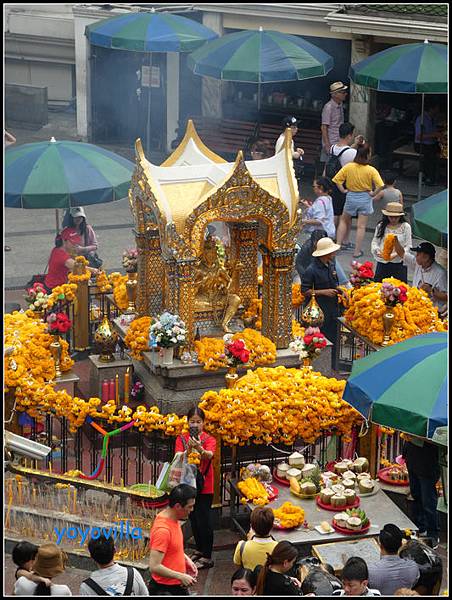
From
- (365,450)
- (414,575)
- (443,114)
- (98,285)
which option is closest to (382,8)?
(443,114)

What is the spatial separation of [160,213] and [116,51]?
48.7 ft

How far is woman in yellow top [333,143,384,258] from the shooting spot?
21062 millimetres

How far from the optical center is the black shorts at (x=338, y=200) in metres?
22.0

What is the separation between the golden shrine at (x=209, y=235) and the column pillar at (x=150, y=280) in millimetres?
12

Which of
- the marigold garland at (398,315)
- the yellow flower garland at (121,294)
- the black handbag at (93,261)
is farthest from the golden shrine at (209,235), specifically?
the black handbag at (93,261)

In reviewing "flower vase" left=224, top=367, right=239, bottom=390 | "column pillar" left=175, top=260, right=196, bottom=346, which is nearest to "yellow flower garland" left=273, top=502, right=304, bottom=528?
"flower vase" left=224, top=367, right=239, bottom=390

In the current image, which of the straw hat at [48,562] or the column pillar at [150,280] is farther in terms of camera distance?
the column pillar at [150,280]

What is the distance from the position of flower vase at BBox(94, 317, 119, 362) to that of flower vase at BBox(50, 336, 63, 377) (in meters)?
0.76

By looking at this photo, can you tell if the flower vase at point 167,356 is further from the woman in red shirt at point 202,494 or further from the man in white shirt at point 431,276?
the man in white shirt at point 431,276

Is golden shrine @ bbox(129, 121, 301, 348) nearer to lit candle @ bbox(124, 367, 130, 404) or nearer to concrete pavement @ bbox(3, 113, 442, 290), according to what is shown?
lit candle @ bbox(124, 367, 130, 404)

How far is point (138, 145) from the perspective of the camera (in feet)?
50.1

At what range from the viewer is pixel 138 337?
51.0 feet

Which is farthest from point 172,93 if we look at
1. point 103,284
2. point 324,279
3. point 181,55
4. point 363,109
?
point 324,279

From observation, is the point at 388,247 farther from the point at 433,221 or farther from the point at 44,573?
the point at 44,573
